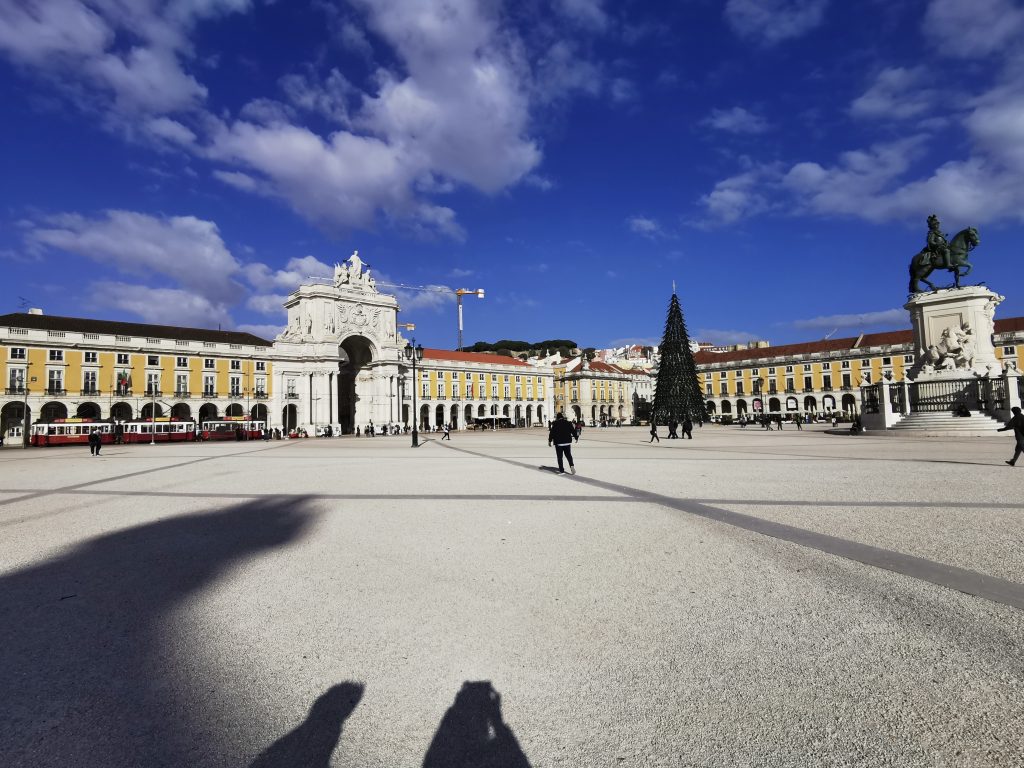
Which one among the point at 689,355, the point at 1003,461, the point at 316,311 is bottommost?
the point at 1003,461

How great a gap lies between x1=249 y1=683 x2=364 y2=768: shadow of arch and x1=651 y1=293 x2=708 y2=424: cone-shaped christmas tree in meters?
50.6

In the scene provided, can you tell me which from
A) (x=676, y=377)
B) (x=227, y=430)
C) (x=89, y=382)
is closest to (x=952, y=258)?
(x=676, y=377)

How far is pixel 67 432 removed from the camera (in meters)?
43.4

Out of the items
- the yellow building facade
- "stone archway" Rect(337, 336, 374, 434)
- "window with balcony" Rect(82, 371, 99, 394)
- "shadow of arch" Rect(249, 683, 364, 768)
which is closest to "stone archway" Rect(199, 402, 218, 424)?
"window with balcony" Rect(82, 371, 99, 394)

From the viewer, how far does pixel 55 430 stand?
141ft

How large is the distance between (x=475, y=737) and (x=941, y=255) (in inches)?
1476

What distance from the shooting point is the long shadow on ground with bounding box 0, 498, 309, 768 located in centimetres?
228

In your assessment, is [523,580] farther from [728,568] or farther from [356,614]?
[728,568]

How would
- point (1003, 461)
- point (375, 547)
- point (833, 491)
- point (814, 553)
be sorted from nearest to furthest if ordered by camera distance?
point (814, 553) < point (375, 547) < point (833, 491) < point (1003, 461)

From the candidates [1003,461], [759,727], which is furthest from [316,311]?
[759,727]

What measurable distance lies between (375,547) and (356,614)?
1784 mm

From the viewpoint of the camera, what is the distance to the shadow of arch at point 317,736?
2.16 m

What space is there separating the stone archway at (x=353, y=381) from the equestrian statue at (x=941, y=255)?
2114 inches

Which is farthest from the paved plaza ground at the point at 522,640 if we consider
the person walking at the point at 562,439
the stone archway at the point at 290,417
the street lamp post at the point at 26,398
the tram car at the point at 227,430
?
the stone archway at the point at 290,417
